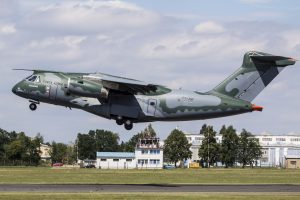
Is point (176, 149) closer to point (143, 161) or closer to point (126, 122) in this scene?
point (143, 161)

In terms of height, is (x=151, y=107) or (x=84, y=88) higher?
(x=84, y=88)

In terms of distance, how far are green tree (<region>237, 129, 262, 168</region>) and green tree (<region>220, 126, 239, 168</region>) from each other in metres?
2.32

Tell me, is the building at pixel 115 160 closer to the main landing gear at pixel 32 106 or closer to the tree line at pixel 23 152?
the tree line at pixel 23 152

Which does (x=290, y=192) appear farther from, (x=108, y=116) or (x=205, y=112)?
(x=108, y=116)

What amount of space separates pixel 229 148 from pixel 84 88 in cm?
13394

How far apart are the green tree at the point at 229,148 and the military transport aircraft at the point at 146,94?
4898 inches

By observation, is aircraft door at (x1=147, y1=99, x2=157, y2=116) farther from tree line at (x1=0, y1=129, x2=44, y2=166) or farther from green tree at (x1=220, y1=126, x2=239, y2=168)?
green tree at (x1=220, y1=126, x2=239, y2=168)

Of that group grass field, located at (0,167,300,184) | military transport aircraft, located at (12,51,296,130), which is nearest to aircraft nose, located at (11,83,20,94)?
military transport aircraft, located at (12,51,296,130)

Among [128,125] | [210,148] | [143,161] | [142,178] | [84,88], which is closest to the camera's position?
[84,88]

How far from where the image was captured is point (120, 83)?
5947 centimetres

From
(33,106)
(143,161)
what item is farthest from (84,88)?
(143,161)

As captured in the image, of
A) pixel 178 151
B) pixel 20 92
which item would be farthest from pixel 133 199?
pixel 178 151

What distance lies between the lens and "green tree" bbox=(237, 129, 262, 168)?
19412 centimetres

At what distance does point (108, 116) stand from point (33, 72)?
731 centimetres
